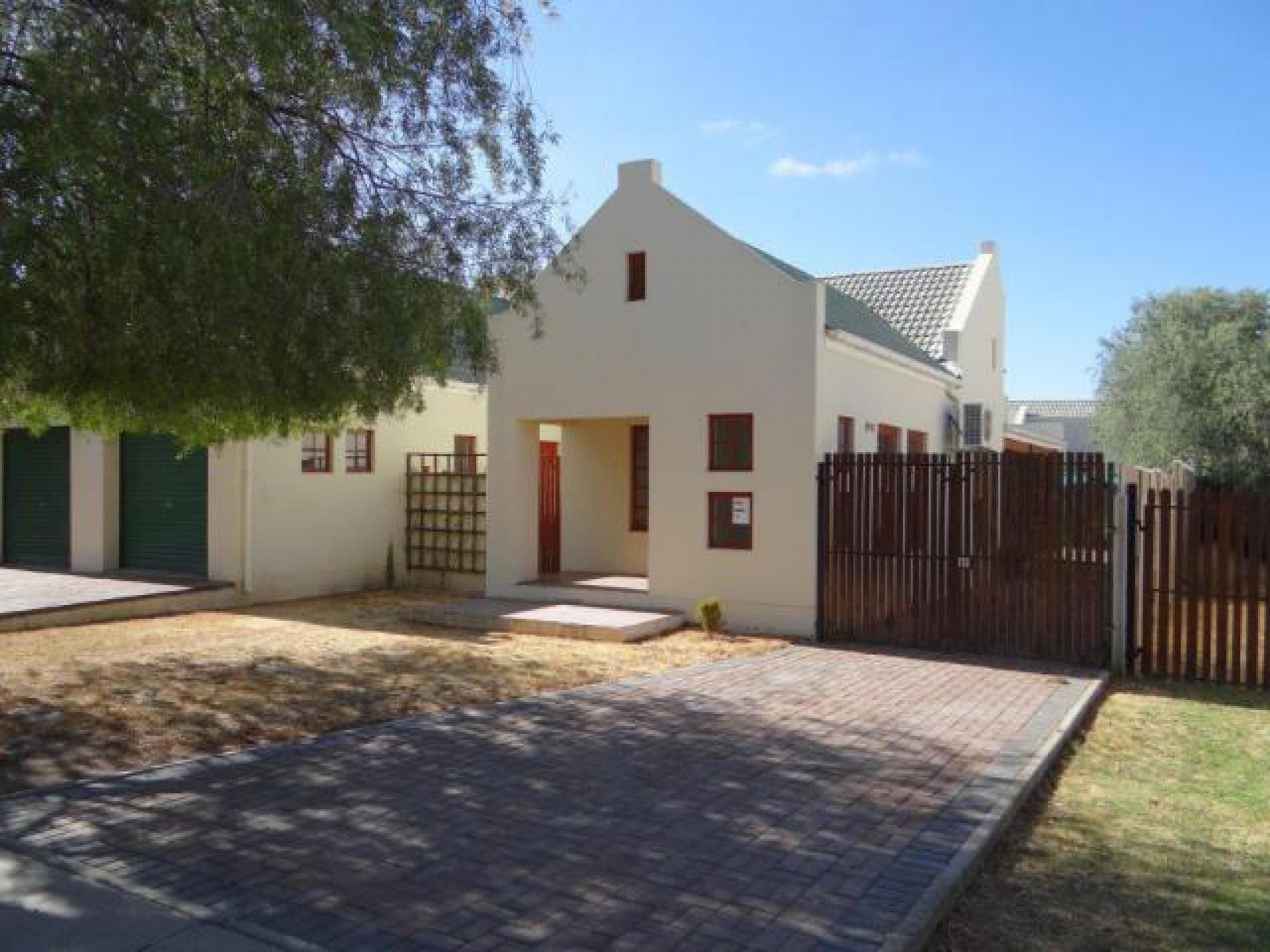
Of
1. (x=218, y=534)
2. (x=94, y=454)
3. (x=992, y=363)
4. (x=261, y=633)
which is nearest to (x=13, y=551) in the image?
(x=94, y=454)

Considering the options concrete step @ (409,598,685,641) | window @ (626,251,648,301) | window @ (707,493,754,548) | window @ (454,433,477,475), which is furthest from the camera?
window @ (454,433,477,475)

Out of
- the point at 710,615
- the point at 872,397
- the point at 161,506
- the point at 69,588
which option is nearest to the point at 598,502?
the point at 710,615

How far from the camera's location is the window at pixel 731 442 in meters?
13.3

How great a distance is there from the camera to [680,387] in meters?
13.7

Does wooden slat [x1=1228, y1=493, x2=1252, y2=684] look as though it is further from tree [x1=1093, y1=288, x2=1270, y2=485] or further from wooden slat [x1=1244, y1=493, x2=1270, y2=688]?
tree [x1=1093, y1=288, x2=1270, y2=485]

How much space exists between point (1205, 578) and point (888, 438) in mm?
6067

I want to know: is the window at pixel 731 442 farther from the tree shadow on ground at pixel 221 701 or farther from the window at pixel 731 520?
the tree shadow on ground at pixel 221 701

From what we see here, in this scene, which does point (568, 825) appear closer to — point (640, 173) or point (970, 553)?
point (970, 553)

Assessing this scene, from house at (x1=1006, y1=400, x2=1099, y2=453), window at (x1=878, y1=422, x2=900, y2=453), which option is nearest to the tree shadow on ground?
window at (x1=878, y1=422, x2=900, y2=453)

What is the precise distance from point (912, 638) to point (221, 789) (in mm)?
8163

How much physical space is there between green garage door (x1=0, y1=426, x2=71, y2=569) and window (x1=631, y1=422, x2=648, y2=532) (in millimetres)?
10144

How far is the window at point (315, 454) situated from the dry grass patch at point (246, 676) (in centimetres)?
284

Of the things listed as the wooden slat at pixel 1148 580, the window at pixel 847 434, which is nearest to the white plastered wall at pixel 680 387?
the window at pixel 847 434

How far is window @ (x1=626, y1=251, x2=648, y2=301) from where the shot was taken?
14.1 meters
